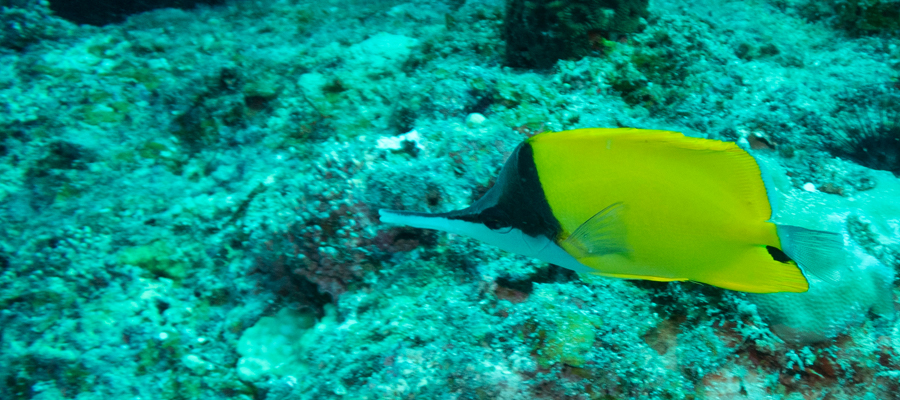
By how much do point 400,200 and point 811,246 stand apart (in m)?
1.24

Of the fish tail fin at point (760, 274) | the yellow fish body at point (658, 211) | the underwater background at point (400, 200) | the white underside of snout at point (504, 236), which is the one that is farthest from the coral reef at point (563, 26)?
the fish tail fin at point (760, 274)

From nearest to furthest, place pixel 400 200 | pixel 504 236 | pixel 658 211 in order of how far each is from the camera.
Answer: pixel 658 211 < pixel 504 236 < pixel 400 200

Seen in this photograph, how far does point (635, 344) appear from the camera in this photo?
127cm

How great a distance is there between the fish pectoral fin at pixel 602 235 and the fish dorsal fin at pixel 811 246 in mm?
368

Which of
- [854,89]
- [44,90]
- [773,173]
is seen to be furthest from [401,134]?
[854,89]

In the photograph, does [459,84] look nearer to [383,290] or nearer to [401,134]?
[401,134]

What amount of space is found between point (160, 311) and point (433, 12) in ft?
7.27

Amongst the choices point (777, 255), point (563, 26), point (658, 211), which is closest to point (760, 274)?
point (777, 255)

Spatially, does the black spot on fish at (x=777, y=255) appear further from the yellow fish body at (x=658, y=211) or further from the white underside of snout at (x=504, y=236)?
the white underside of snout at (x=504, y=236)

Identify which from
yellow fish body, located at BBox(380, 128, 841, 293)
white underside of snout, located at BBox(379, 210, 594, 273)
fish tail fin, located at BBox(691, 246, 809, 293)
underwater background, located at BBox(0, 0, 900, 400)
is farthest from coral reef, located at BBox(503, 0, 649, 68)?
fish tail fin, located at BBox(691, 246, 809, 293)

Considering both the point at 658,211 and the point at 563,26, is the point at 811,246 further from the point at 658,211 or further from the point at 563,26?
the point at 563,26

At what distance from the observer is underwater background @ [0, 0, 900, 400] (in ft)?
4.16

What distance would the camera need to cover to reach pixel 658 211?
1.01 metres

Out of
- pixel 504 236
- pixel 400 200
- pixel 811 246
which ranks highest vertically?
pixel 811 246
